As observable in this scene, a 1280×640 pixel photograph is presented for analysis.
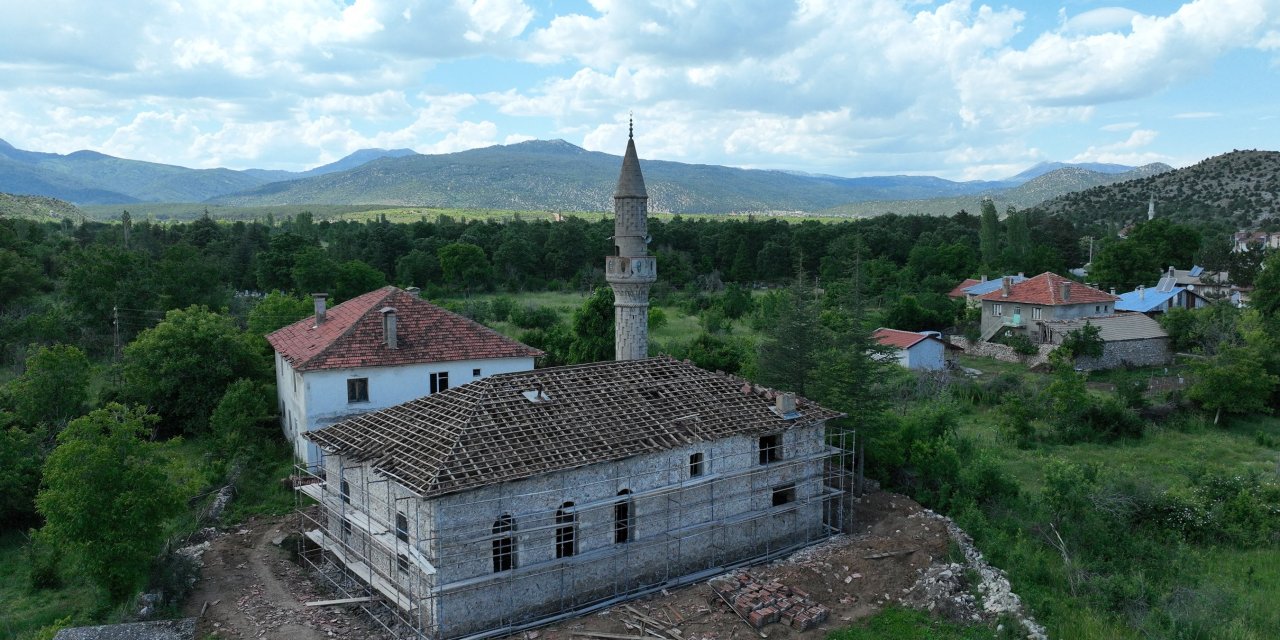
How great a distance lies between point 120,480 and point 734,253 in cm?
7101

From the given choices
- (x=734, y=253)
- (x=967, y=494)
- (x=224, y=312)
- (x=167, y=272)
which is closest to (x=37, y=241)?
(x=167, y=272)

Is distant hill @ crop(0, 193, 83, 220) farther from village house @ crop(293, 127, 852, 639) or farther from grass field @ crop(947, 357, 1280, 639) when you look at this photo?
grass field @ crop(947, 357, 1280, 639)

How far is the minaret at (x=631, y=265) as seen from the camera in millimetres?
27703

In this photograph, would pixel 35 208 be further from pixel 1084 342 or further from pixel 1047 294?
pixel 1084 342

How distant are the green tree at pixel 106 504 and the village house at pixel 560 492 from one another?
3.67 m

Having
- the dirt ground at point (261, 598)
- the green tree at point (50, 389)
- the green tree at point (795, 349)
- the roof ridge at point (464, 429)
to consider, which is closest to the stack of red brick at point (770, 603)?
the roof ridge at point (464, 429)

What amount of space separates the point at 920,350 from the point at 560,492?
33.7 metres

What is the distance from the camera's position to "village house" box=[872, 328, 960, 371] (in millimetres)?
45625

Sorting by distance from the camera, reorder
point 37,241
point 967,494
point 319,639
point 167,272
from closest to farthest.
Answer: point 319,639 < point 967,494 < point 167,272 < point 37,241

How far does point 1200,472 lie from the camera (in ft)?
85.5

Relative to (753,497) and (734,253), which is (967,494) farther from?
(734,253)

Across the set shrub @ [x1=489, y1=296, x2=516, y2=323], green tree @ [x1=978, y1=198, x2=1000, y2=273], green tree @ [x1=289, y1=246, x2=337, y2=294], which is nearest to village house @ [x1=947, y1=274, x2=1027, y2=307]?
green tree @ [x1=978, y1=198, x2=1000, y2=273]

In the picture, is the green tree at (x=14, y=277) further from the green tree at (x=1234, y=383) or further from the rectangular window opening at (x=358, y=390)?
the green tree at (x=1234, y=383)

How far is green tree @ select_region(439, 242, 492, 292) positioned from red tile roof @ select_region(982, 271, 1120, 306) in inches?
1585
